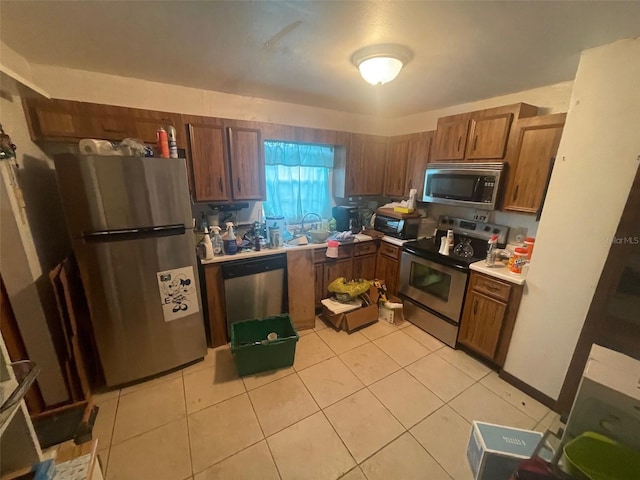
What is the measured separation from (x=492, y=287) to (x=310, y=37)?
2249 mm

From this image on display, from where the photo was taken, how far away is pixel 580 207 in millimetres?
1599

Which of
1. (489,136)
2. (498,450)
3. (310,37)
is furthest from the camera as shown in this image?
(489,136)

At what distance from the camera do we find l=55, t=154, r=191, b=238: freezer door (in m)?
1.54

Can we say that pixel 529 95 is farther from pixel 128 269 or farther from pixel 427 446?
pixel 128 269

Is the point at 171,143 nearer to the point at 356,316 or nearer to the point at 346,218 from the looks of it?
the point at 346,218

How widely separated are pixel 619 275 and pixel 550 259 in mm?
342

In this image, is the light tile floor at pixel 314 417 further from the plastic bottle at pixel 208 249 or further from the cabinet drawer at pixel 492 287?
the plastic bottle at pixel 208 249

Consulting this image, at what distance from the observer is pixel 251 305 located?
2.43 m

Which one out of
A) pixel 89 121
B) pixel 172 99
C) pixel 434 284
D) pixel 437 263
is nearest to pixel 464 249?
pixel 437 263

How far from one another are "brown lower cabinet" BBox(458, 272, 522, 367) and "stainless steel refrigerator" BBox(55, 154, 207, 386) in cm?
238

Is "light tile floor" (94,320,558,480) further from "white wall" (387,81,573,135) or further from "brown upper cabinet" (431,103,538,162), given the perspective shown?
"white wall" (387,81,573,135)

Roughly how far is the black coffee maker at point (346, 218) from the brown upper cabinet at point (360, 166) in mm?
178

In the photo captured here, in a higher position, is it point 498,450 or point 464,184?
point 464,184

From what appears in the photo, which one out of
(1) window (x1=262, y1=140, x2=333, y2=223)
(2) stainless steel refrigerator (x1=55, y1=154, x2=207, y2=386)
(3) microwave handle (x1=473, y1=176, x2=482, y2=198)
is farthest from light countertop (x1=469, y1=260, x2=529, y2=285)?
(2) stainless steel refrigerator (x1=55, y1=154, x2=207, y2=386)
